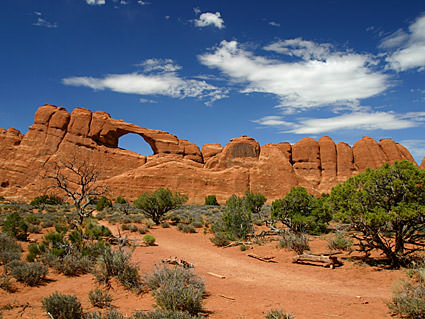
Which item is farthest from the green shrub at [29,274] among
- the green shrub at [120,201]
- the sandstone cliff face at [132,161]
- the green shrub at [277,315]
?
the sandstone cliff face at [132,161]

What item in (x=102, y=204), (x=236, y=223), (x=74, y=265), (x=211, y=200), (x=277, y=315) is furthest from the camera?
(x=211, y=200)

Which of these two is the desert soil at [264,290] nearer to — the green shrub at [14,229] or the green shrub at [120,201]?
the green shrub at [14,229]

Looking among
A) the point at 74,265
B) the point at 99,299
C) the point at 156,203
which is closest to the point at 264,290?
the point at 99,299

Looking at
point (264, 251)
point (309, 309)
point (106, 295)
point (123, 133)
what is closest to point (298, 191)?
point (264, 251)

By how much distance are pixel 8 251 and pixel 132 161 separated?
40591 mm

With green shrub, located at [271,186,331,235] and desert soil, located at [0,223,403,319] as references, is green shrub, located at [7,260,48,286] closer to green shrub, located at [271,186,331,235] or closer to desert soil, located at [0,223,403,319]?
desert soil, located at [0,223,403,319]

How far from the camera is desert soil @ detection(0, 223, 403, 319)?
5691mm

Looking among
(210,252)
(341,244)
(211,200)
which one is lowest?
(210,252)

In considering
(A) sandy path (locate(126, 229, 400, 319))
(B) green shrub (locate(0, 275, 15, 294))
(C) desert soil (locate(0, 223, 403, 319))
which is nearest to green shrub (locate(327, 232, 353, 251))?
(A) sandy path (locate(126, 229, 400, 319))

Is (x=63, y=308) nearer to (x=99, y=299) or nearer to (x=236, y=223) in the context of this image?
(x=99, y=299)

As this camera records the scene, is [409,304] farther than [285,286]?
No

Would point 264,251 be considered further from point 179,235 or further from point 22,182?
point 22,182

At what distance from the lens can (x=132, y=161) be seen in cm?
4909

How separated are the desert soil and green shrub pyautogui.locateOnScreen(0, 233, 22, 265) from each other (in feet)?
5.40
